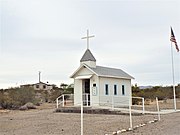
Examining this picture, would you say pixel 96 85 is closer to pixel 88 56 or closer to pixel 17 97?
pixel 88 56

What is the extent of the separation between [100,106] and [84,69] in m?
3.85

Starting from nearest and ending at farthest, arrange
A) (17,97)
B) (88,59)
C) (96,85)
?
(96,85) < (88,59) < (17,97)

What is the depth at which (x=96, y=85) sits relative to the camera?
90.3ft

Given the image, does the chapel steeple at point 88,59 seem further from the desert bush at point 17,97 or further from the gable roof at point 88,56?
the desert bush at point 17,97

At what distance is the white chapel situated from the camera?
2752cm

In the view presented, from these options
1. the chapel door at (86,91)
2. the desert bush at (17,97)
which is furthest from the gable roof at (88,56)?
the desert bush at (17,97)

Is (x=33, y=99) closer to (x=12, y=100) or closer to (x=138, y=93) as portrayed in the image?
(x=12, y=100)

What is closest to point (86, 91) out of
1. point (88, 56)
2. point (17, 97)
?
point (88, 56)

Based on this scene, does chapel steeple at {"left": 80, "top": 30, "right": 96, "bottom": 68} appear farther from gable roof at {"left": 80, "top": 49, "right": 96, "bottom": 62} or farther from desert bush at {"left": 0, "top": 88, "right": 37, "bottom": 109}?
desert bush at {"left": 0, "top": 88, "right": 37, "bottom": 109}

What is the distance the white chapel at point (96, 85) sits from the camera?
27.5 metres

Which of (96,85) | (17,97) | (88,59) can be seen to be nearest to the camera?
(96,85)

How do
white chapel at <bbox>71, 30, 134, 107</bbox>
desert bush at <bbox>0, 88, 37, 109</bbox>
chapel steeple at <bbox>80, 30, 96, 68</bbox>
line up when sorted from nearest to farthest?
white chapel at <bbox>71, 30, 134, 107</bbox> → chapel steeple at <bbox>80, 30, 96, 68</bbox> → desert bush at <bbox>0, 88, 37, 109</bbox>

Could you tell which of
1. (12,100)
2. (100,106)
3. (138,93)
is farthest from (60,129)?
(138,93)

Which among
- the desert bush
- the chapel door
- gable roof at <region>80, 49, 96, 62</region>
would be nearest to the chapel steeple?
gable roof at <region>80, 49, 96, 62</region>
